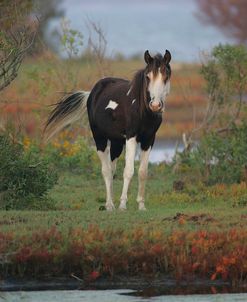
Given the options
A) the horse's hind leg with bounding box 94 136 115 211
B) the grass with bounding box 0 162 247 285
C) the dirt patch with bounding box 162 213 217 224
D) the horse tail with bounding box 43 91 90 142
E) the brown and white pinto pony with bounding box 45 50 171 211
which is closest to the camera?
the grass with bounding box 0 162 247 285

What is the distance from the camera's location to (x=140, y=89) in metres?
15.1

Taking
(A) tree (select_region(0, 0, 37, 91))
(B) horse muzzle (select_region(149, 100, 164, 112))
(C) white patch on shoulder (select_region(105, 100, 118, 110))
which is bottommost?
(B) horse muzzle (select_region(149, 100, 164, 112))

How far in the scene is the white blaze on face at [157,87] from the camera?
47.8 feet

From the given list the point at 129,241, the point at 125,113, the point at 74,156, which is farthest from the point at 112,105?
the point at 74,156

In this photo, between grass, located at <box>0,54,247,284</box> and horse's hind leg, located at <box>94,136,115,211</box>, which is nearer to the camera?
grass, located at <box>0,54,247,284</box>

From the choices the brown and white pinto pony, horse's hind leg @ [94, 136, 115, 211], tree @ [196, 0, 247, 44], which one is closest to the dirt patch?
the brown and white pinto pony

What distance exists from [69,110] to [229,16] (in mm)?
37515

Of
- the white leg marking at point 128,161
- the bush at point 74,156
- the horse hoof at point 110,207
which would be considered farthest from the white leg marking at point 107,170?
the bush at point 74,156

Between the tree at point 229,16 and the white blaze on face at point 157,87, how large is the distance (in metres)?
35.6

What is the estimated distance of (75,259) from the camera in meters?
12.1

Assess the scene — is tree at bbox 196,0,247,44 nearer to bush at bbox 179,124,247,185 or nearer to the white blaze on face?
bush at bbox 179,124,247,185

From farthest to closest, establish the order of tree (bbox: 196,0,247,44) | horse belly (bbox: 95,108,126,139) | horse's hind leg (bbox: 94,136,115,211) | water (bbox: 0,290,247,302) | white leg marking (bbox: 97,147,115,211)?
tree (bbox: 196,0,247,44)
horse's hind leg (bbox: 94,136,115,211)
white leg marking (bbox: 97,147,115,211)
horse belly (bbox: 95,108,126,139)
water (bbox: 0,290,247,302)

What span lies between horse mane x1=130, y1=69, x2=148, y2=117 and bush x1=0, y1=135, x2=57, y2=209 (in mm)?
1468

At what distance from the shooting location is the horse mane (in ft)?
48.8
